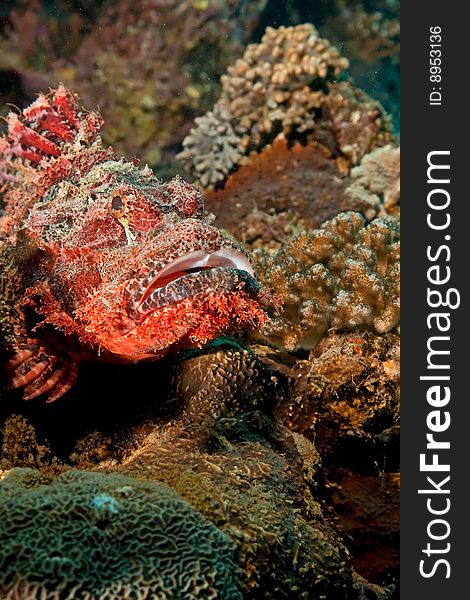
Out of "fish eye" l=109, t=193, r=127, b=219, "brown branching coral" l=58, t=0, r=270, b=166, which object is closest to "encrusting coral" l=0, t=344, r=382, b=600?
"fish eye" l=109, t=193, r=127, b=219

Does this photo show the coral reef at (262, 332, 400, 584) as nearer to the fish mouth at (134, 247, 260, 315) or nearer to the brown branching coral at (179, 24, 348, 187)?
the fish mouth at (134, 247, 260, 315)

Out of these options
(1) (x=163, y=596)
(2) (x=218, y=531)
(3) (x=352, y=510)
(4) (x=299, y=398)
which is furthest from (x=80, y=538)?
(3) (x=352, y=510)

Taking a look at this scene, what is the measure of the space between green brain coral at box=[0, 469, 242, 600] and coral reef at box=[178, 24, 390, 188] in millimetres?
5972

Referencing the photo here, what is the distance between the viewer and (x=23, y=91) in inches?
286

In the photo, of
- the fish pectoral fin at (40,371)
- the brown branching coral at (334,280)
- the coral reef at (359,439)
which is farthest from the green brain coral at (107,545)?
the brown branching coral at (334,280)

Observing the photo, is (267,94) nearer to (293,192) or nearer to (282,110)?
(282,110)

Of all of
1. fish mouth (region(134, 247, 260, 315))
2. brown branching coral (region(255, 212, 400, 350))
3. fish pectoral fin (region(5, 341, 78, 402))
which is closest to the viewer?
fish mouth (region(134, 247, 260, 315))

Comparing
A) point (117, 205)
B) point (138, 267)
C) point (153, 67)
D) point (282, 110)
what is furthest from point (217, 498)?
point (153, 67)

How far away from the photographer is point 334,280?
14.9 feet

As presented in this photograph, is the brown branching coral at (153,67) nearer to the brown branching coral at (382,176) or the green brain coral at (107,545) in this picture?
the brown branching coral at (382,176)

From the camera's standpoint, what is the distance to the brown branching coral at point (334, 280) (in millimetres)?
4219

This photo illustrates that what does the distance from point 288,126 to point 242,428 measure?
549 centimetres

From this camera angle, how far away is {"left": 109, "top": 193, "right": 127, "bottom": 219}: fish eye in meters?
3.11

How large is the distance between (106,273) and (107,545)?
151 centimetres
